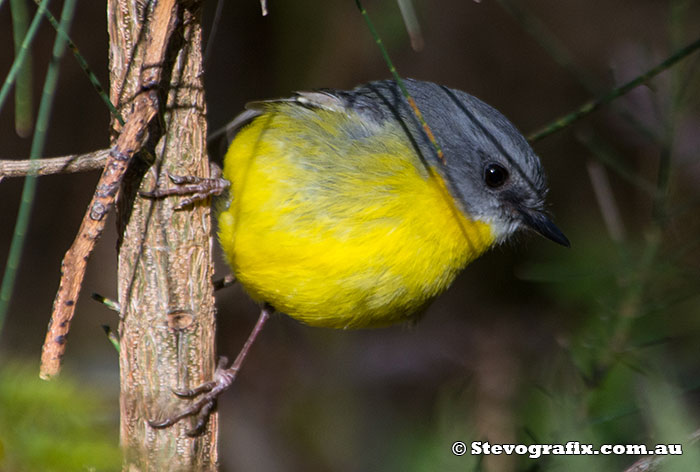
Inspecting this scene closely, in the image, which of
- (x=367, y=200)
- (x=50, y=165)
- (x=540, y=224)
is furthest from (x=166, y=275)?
(x=540, y=224)

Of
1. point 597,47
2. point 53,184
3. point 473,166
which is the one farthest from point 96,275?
point 597,47

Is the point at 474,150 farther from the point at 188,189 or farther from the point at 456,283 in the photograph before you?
the point at 456,283

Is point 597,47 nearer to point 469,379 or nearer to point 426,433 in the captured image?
point 469,379

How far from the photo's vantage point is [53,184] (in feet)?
16.9

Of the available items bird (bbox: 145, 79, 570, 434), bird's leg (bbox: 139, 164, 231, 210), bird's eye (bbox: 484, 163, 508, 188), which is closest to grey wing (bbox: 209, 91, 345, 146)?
bird (bbox: 145, 79, 570, 434)

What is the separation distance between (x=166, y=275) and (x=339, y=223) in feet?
2.23

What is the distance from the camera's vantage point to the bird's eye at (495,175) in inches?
120

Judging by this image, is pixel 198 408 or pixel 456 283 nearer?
pixel 198 408

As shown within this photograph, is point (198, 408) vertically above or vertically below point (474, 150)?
below

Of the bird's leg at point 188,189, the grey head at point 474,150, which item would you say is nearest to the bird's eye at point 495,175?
the grey head at point 474,150

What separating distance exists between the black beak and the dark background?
0.73 metres

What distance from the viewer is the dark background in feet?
15.0

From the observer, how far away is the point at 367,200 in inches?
105

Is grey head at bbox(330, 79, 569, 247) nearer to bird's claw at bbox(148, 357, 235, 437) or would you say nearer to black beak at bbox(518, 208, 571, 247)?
black beak at bbox(518, 208, 571, 247)
